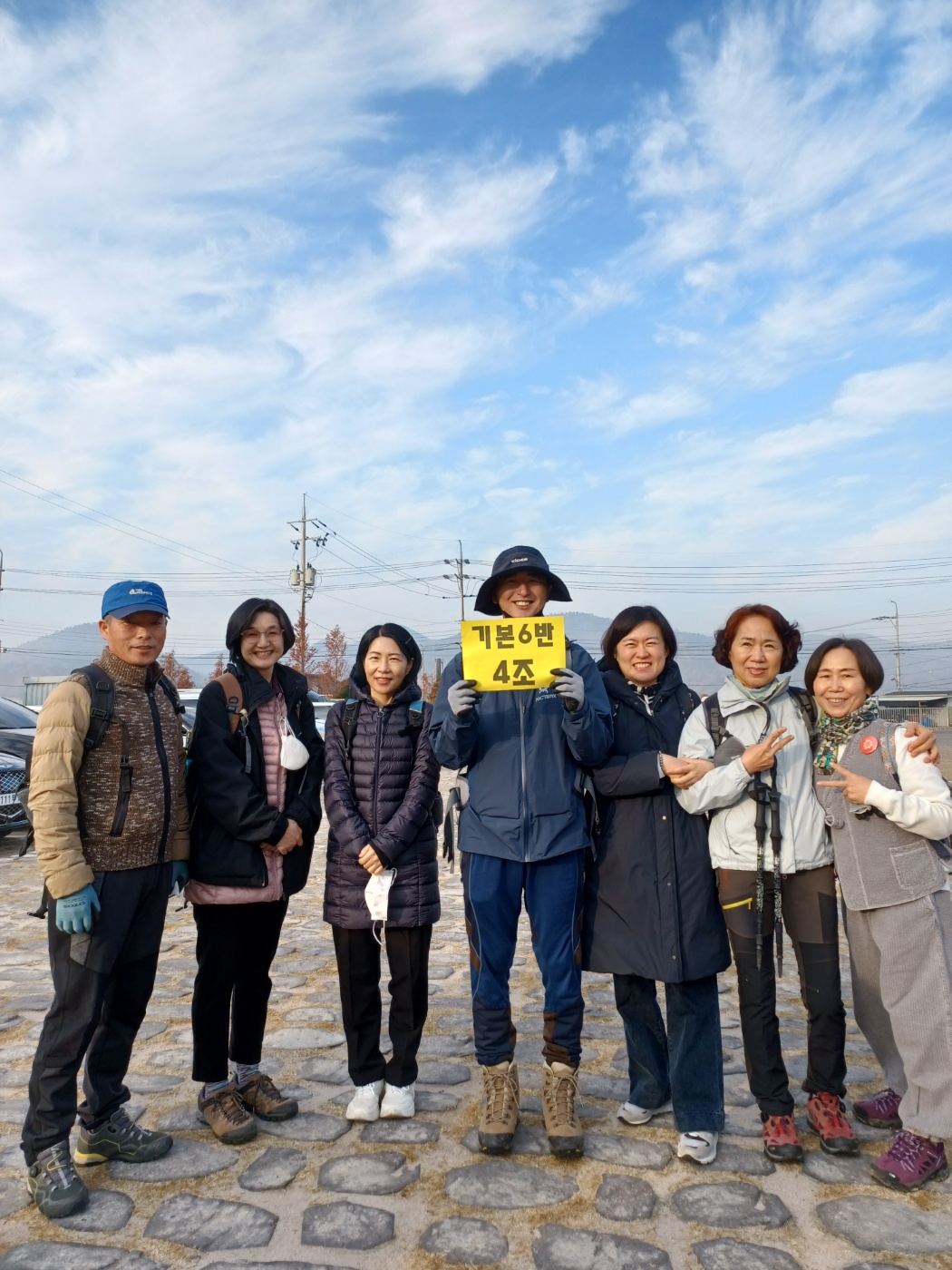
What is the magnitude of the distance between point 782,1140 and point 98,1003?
264 cm

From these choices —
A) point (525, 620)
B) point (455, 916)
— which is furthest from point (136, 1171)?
point (455, 916)

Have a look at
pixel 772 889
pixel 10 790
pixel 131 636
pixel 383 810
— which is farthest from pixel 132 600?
pixel 10 790

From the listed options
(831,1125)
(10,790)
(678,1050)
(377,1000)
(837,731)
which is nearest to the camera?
(831,1125)

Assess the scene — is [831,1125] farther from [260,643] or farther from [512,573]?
[260,643]

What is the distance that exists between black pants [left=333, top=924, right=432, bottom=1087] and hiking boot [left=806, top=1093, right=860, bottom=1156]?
1616 millimetres

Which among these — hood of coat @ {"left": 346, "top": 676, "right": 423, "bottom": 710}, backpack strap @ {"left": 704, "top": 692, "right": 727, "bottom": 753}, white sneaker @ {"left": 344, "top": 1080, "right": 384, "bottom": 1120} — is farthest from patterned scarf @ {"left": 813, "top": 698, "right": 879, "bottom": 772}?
white sneaker @ {"left": 344, "top": 1080, "right": 384, "bottom": 1120}

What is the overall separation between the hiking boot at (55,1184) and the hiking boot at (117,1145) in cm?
23

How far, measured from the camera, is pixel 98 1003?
129 inches

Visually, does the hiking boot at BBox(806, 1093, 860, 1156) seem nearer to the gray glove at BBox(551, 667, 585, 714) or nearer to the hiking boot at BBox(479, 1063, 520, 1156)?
the hiking boot at BBox(479, 1063, 520, 1156)

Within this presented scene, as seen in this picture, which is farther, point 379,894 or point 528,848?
point 379,894

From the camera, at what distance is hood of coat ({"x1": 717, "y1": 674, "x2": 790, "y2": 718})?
3.67 meters

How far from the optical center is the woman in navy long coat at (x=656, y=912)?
3.49m

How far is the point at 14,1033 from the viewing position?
4.68 metres

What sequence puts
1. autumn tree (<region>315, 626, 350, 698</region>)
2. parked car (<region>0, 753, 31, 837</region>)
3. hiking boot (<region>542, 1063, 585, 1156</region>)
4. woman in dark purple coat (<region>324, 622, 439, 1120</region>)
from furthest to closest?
autumn tree (<region>315, 626, 350, 698</region>)
parked car (<region>0, 753, 31, 837</region>)
woman in dark purple coat (<region>324, 622, 439, 1120</region>)
hiking boot (<region>542, 1063, 585, 1156</region>)
